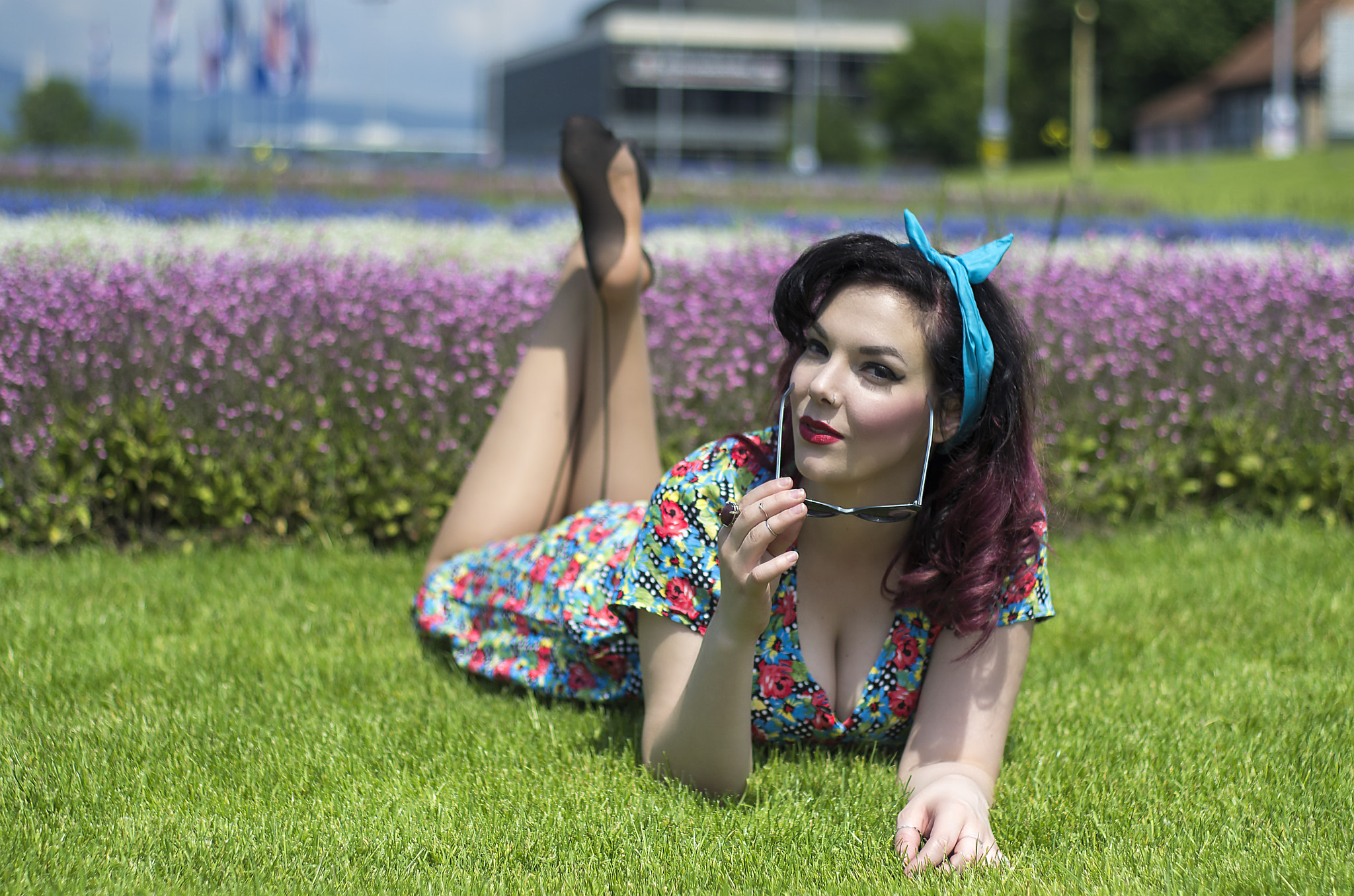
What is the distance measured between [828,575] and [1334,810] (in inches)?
40.7

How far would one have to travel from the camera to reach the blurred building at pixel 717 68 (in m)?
64.4

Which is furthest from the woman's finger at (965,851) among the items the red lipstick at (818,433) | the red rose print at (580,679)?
the red rose print at (580,679)

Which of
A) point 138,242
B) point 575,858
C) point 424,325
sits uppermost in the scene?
point 138,242

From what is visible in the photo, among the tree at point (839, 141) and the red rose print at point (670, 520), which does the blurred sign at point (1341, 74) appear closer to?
the red rose print at point (670, 520)

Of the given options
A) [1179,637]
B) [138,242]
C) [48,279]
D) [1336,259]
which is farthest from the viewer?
[1336,259]

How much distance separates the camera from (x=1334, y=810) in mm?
Result: 2307

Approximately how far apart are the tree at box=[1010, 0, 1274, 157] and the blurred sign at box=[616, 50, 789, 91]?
517 inches

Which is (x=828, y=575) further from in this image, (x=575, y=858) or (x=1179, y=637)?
(x=1179, y=637)

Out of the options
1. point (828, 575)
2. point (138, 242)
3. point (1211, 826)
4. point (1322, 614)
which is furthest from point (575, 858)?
point (138, 242)

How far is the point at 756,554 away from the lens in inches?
77.1

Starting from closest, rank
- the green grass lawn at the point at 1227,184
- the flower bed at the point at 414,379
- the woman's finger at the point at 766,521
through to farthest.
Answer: the woman's finger at the point at 766,521 < the flower bed at the point at 414,379 < the green grass lawn at the point at 1227,184

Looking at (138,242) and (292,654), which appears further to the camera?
(138,242)

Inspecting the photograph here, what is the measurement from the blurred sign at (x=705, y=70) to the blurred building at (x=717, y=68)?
0.16ft

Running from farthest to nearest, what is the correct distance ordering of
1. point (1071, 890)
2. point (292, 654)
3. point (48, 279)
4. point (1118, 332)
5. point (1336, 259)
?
point (1336, 259) → point (1118, 332) → point (48, 279) → point (292, 654) → point (1071, 890)
